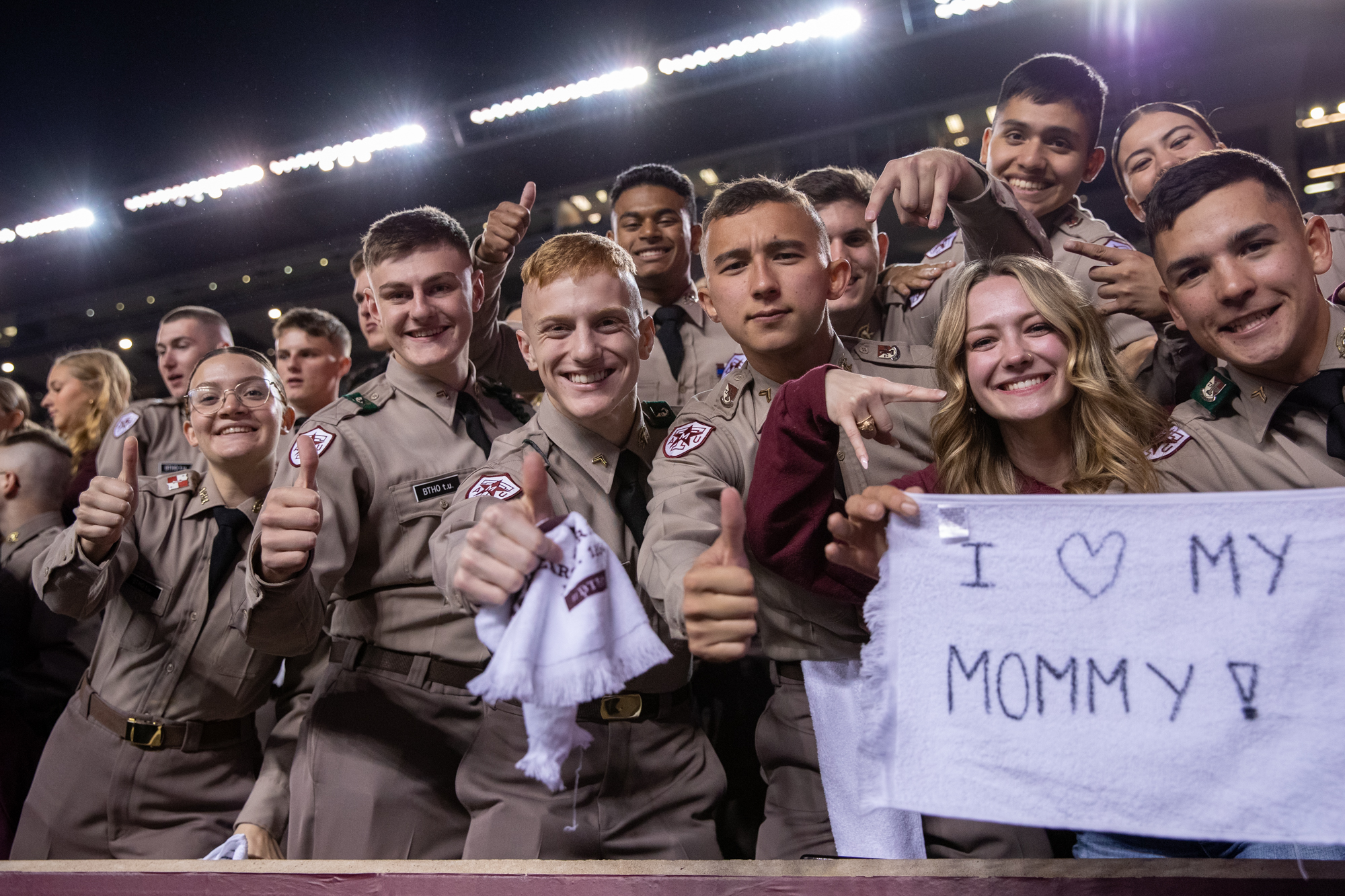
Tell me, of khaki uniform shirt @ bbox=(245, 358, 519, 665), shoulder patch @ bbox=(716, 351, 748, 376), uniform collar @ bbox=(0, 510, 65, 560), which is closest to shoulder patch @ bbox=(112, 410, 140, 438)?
uniform collar @ bbox=(0, 510, 65, 560)

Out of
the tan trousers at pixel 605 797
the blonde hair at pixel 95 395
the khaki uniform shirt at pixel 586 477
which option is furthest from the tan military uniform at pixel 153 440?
the tan trousers at pixel 605 797

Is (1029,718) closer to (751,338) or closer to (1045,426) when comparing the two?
(1045,426)

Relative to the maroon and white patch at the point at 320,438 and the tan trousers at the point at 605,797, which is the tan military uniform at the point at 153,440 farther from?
the tan trousers at the point at 605,797

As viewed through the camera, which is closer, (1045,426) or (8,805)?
(1045,426)

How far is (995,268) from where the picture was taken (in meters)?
1.57

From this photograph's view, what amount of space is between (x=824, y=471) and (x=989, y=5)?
15.5 ft

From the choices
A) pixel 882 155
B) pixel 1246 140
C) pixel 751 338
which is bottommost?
pixel 751 338

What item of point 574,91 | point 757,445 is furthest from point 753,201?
point 574,91

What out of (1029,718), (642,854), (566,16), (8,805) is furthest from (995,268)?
(566,16)

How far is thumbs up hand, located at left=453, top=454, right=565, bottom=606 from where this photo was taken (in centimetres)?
117

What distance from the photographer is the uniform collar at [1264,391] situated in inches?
57.1

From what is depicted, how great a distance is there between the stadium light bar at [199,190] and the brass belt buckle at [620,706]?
6195mm

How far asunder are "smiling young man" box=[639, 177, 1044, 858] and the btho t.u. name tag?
2.00 ft

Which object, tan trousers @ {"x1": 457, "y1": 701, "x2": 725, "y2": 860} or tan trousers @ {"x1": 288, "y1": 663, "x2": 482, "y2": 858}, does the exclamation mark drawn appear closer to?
tan trousers @ {"x1": 457, "y1": 701, "x2": 725, "y2": 860}
